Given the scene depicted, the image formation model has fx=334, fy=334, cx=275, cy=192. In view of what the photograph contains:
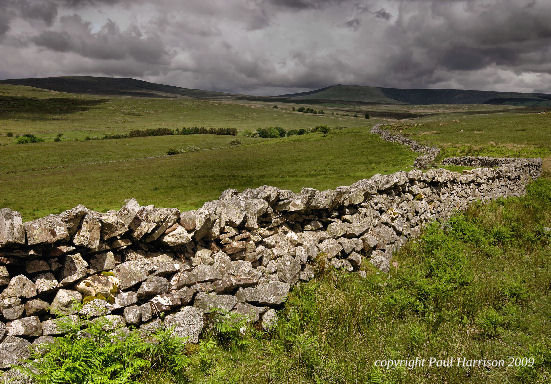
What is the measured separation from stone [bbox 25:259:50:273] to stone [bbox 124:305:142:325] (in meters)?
1.44

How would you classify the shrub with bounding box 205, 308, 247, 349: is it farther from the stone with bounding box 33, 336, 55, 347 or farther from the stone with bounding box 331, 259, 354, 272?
the stone with bounding box 331, 259, 354, 272

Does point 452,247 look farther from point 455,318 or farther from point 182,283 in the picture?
point 182,283

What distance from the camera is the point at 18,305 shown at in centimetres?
502

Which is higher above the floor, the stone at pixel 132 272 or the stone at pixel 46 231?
the stone at pixel 46 231

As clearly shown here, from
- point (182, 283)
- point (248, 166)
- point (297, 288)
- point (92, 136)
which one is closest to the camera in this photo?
point (182, 283)

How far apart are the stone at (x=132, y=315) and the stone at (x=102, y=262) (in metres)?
0.87

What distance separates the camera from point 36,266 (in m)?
5.36

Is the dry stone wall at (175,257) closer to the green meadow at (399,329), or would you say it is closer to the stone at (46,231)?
the stone at (46,231)

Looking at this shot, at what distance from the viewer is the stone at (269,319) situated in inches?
267

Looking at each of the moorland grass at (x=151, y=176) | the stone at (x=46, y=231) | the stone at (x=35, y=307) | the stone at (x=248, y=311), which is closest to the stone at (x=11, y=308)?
the stone at (x=35, y=307)

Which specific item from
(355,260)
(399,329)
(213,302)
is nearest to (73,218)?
(213,302)

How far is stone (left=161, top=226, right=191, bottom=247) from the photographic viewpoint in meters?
6.75

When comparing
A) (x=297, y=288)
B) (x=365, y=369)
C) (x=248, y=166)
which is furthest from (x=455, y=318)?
(x=248, y=166)

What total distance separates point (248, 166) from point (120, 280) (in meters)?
46.6
